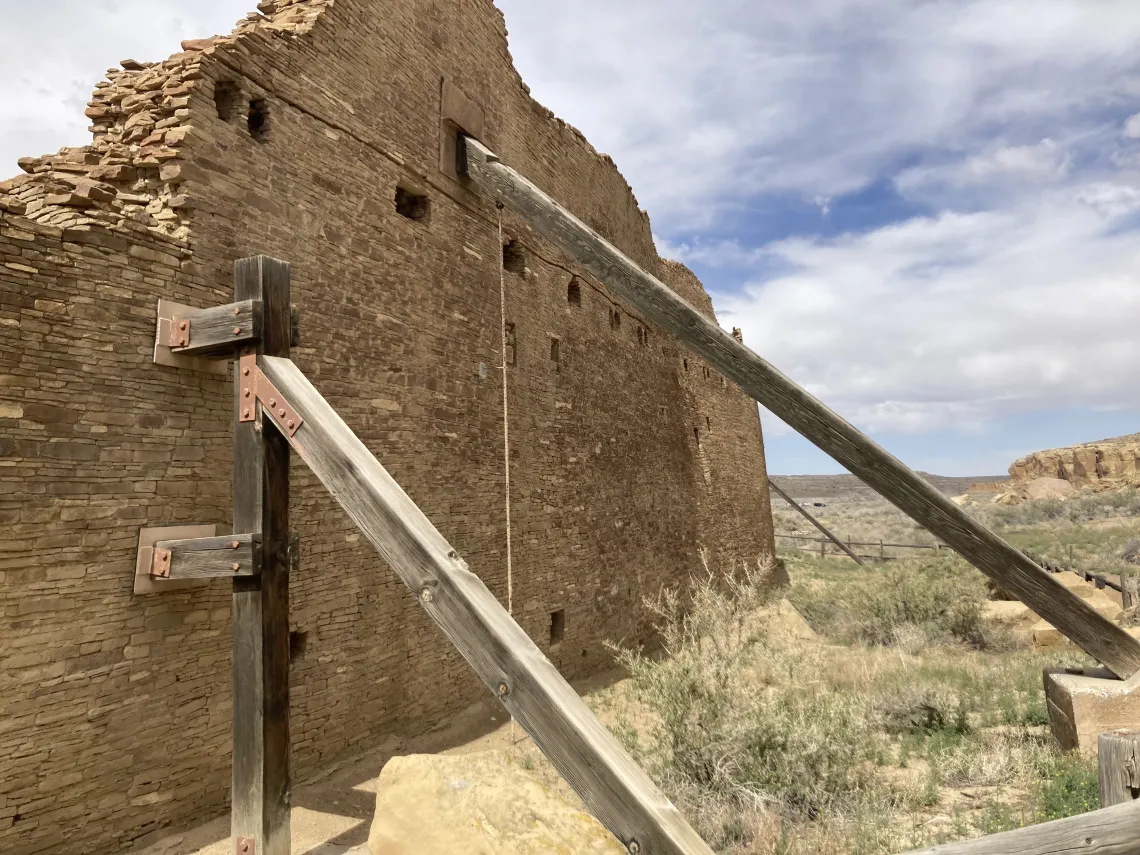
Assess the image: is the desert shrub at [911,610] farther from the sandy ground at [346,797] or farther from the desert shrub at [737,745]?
the sandy ground at [346,797]

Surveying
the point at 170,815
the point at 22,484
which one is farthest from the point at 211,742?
the point at 22,484

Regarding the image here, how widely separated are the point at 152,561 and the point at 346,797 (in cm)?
227

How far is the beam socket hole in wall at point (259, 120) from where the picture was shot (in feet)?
17.4

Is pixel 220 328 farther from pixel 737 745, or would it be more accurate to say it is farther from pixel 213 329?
pixel 737 745

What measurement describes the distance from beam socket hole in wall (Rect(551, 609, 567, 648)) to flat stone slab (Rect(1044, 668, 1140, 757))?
5.06 meters

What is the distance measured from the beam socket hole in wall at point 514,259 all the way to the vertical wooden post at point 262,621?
477cm

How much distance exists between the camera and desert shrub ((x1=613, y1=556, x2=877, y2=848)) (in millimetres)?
4566

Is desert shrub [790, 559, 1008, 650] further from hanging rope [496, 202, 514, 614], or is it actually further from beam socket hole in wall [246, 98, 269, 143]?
beam socket hole in wall [246, 98, 269, 143]

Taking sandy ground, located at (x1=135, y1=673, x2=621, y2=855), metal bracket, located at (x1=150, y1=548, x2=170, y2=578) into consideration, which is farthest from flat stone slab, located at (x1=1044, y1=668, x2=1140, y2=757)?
metal bracket, located at (x1=150, y1=548, x2=170, y2=578)

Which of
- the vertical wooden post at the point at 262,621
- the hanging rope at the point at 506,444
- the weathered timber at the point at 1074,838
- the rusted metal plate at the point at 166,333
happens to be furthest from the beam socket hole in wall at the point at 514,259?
the weathered timber at the point at 1074,838

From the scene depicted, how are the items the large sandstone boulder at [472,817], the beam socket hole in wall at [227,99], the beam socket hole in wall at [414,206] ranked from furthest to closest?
the beam socket hole in wall at [414,206] → the beam socket hole in wall at [227,99] → the large sandstone boulder at [472,817]

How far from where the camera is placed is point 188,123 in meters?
4.70

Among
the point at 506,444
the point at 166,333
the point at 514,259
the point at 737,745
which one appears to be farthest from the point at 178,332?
the point at 514,259

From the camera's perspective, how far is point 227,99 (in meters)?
5.15
